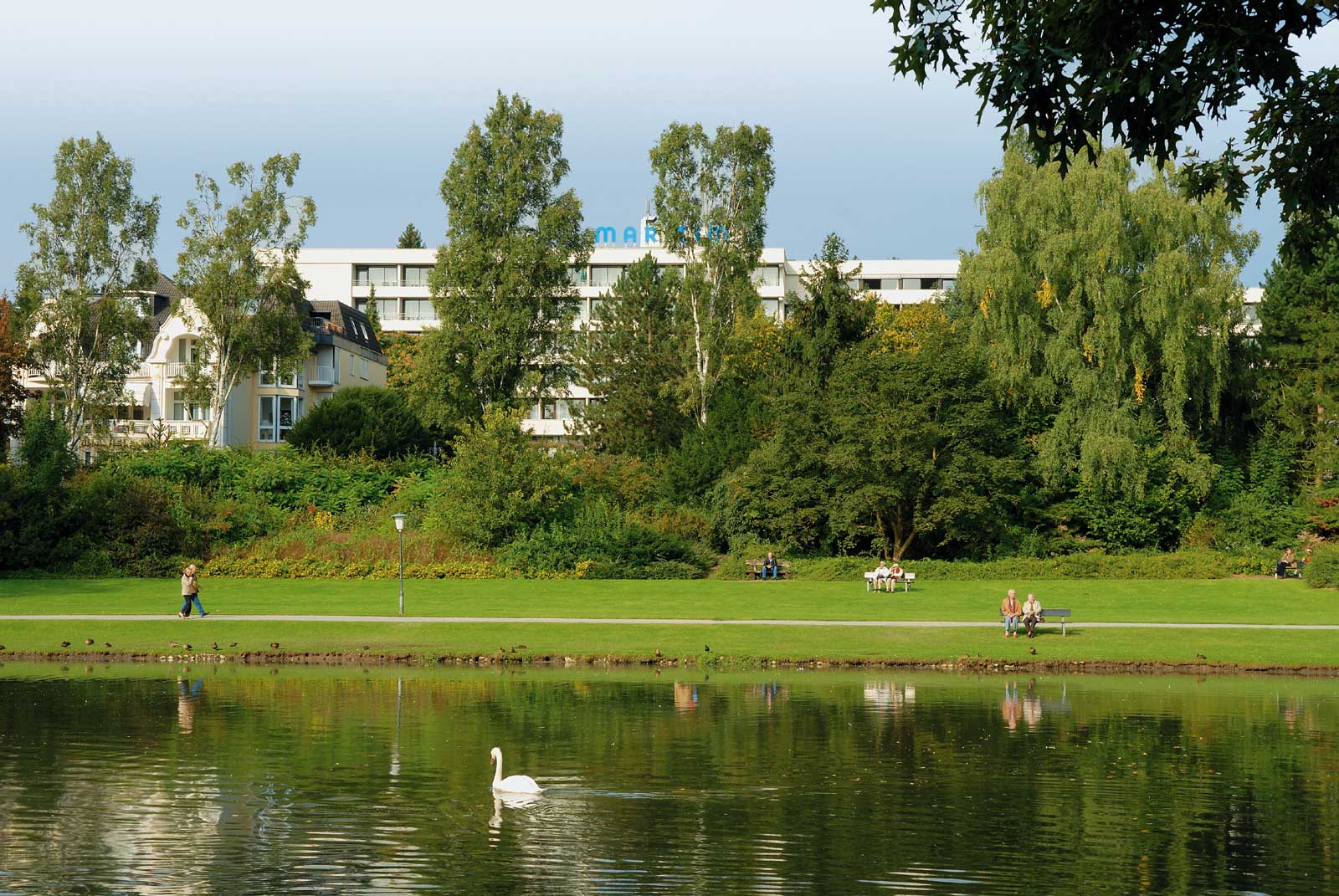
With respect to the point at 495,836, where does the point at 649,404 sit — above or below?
above

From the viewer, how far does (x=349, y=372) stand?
337ft

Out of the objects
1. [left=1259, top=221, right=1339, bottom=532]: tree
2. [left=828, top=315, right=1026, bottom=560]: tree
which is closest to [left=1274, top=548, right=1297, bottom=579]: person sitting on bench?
[left=1259, top=221, right=1339, bottom=532]: tree

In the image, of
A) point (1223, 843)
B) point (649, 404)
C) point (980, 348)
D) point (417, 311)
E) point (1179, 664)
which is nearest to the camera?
point (1223, 843)

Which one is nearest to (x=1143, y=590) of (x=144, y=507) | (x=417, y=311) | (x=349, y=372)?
(x=144, y=507)

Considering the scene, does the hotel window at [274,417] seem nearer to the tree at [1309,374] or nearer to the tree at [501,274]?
the tree at [501,274]

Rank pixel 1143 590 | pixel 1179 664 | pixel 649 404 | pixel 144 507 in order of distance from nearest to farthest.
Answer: pixel 1179 664, pixel 1143 590, pixel 144 507, pixel 649 404

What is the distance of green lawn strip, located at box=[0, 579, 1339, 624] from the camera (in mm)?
44875

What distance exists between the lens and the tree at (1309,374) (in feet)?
212

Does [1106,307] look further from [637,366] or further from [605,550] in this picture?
[637,366]

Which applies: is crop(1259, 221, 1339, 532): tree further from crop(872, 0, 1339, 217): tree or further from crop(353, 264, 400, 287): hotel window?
crop(353, 264, 400, 287): hotel window

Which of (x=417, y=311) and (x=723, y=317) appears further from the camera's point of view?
(x=417, y=311)

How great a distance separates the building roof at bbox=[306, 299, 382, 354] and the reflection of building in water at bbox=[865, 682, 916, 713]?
74.3 meters

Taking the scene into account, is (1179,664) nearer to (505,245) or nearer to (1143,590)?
(1143,590)

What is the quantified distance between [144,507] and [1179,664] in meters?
42.2
